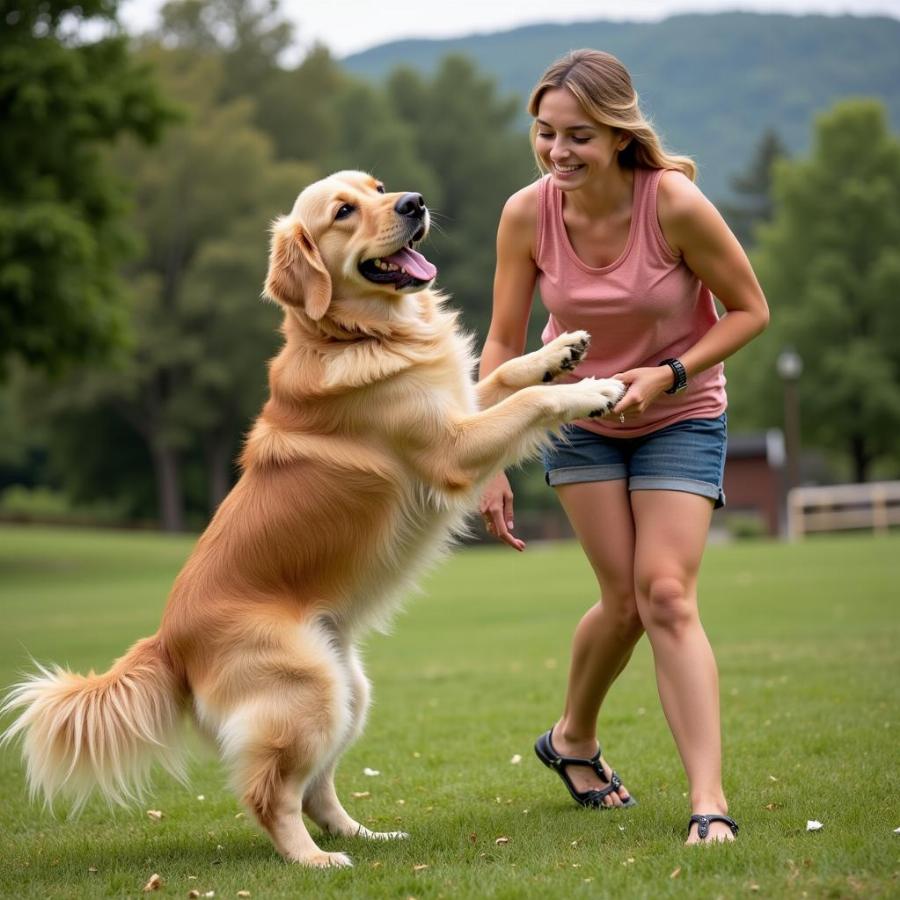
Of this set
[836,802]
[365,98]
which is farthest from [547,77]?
[365,98]

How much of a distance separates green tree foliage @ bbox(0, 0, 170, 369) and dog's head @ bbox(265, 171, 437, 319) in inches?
752

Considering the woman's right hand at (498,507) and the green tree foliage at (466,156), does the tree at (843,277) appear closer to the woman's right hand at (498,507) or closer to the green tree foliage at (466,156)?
the green tree foliage at (466,156)

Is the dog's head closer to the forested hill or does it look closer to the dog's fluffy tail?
the dog's fluffy tail

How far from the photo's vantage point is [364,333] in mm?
5418

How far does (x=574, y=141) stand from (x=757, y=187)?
8910 centimetres

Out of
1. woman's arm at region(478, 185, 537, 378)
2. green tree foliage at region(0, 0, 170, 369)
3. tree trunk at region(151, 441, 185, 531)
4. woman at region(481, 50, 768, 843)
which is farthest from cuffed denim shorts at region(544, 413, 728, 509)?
tree trunk at region(151, 441, 185, 531)

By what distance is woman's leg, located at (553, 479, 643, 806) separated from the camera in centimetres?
529

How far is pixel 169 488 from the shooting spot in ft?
161

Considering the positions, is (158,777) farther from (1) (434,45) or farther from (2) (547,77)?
(1) (434,45)

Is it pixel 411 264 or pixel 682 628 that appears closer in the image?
pixel 682 628

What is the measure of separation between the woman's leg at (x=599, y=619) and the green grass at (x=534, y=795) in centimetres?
30

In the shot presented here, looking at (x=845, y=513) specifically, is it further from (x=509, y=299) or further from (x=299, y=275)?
(x=299, y=275)

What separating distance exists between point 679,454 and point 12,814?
362 centimetres

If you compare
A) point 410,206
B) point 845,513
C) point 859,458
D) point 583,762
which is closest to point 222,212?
point 845,513
